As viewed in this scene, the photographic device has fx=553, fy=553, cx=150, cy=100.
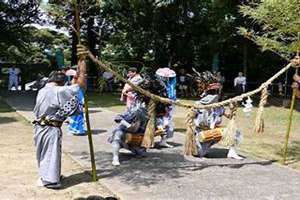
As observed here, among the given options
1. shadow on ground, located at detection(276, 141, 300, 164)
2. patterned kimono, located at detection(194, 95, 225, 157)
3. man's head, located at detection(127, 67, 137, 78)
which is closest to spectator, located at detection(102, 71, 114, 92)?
man's head, located at detection(127, 67, 137, 78)

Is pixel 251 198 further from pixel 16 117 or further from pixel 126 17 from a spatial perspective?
pixel 126 17

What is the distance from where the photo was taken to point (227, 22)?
2686cm

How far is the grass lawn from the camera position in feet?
36.7

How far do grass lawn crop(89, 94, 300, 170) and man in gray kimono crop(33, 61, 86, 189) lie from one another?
428cm

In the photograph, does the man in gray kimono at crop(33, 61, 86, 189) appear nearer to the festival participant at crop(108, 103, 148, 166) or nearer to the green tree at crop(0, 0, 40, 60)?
the festival participant at crop(108, 103, 148, 166)

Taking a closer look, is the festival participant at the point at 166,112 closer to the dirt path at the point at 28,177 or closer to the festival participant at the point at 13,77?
the dirt path at the point at 28,177

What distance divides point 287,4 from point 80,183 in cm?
488

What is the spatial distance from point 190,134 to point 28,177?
294 centimetres

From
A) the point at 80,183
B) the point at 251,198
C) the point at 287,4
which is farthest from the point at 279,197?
the point at 287,4

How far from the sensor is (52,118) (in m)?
7.90

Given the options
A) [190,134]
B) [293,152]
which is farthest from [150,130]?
[293,152]

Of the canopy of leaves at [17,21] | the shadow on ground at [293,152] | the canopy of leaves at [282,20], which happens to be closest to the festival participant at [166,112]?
the canopy of leaves at [282,20]

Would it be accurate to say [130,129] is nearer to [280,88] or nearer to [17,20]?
[280,88]

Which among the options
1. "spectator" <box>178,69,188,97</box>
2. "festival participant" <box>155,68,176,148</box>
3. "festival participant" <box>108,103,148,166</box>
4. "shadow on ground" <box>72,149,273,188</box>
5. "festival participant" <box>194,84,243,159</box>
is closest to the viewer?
"shadow on ground" <box>72,149,273,188</box>
